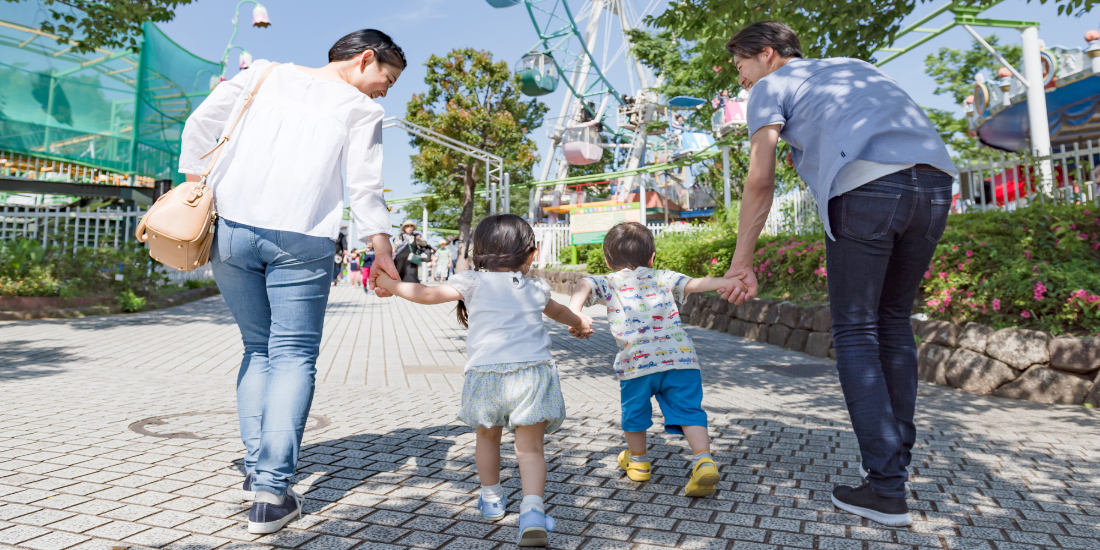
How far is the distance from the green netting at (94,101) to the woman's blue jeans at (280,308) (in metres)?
14.1

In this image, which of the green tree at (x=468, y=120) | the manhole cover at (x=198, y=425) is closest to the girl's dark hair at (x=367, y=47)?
the manhole cover at (x=198, y=425)

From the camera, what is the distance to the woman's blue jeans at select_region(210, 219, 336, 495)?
2.28 m

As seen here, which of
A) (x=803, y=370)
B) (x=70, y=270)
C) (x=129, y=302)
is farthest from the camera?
(x=129, y=302)

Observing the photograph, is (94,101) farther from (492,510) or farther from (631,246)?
(492,510)

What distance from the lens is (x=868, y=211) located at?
7.66 ft

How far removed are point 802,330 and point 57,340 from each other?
8.54 meters

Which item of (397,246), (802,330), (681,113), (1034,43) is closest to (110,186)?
(397,246)

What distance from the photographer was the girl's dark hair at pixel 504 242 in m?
2.53

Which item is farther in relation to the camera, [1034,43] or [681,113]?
[681,113]

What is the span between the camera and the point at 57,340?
306 inches

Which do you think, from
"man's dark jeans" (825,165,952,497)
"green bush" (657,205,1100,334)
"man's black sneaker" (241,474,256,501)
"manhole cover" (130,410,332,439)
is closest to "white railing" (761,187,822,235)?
"green bush" (657,205,1100,334)

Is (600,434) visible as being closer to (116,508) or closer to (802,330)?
(116,508)

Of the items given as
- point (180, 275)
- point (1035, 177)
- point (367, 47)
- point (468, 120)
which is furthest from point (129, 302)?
point (468, 120)

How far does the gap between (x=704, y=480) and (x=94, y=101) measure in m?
15.7
